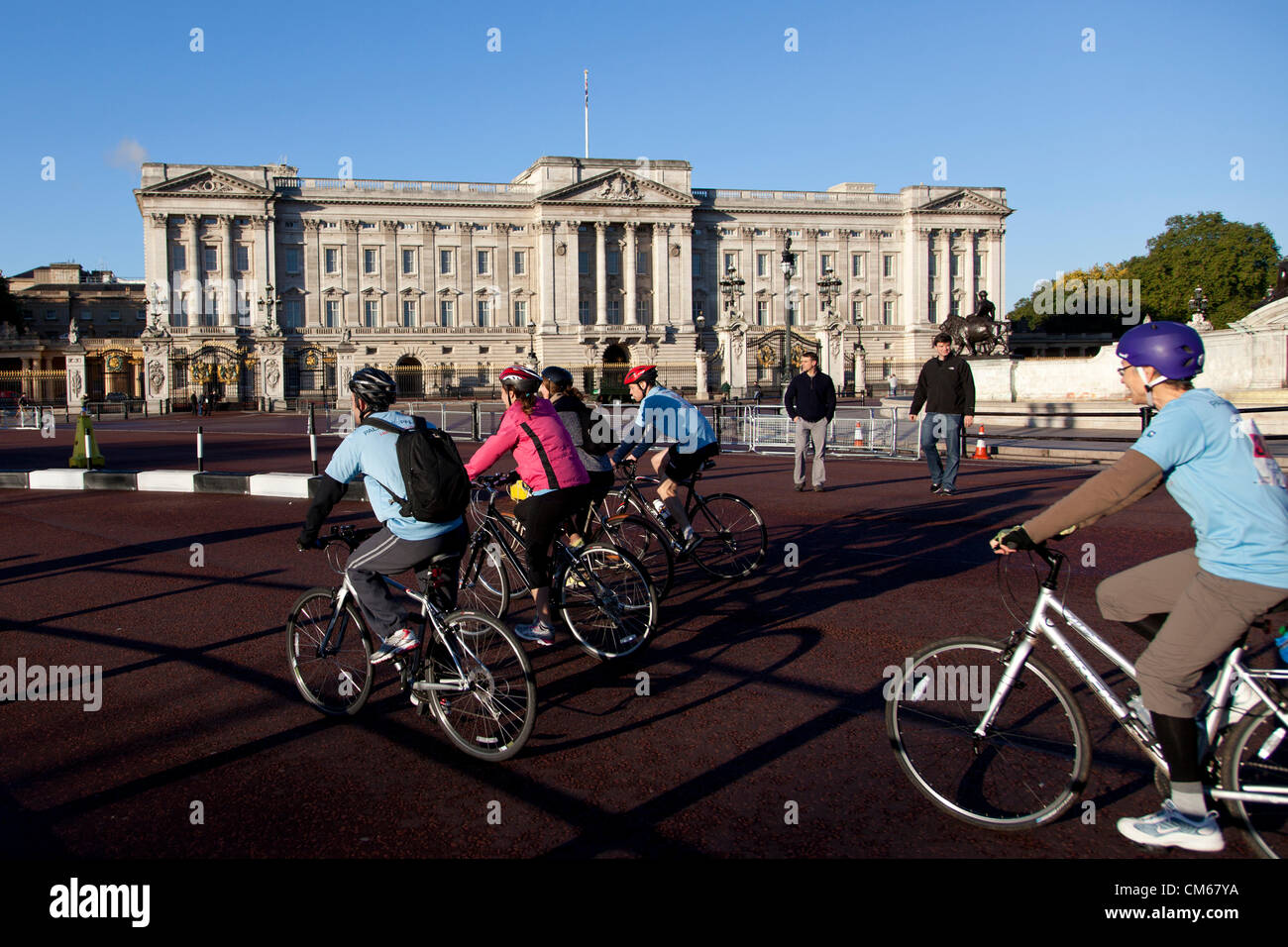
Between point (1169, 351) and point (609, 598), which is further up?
point (1169, 351)

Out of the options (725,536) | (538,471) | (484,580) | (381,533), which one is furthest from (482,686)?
(725,536)

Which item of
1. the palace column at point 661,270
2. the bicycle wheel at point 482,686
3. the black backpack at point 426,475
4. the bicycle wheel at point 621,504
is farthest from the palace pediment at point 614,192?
the bicycle wheel at point 482,686

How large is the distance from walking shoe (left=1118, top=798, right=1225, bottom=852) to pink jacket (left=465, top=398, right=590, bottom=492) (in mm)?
3571

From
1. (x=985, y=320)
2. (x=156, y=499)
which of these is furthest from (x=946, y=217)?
(x=156, y=499)

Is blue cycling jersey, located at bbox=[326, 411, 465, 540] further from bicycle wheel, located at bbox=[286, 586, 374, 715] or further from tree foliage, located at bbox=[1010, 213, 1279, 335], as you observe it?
tree foliage, located at bbox=[1010, 213, 1279, 335]

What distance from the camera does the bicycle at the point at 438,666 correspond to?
14.2ft

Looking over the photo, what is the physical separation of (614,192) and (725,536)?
71202mm

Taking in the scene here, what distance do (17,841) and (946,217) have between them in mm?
87213

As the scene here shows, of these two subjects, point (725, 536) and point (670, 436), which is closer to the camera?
point (670, 436)

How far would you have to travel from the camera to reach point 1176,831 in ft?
10.7

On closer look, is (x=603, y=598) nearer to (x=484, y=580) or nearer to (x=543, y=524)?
(x=543, y=524)

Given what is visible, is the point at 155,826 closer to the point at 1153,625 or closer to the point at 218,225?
the point at 1153,625

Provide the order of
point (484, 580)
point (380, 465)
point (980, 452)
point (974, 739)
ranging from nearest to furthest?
1. point (974, 739)
2. point (380, 465)
3. point (484, 580)
4. point (980, 452)

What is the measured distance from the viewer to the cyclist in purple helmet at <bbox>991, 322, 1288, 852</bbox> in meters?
3.16
